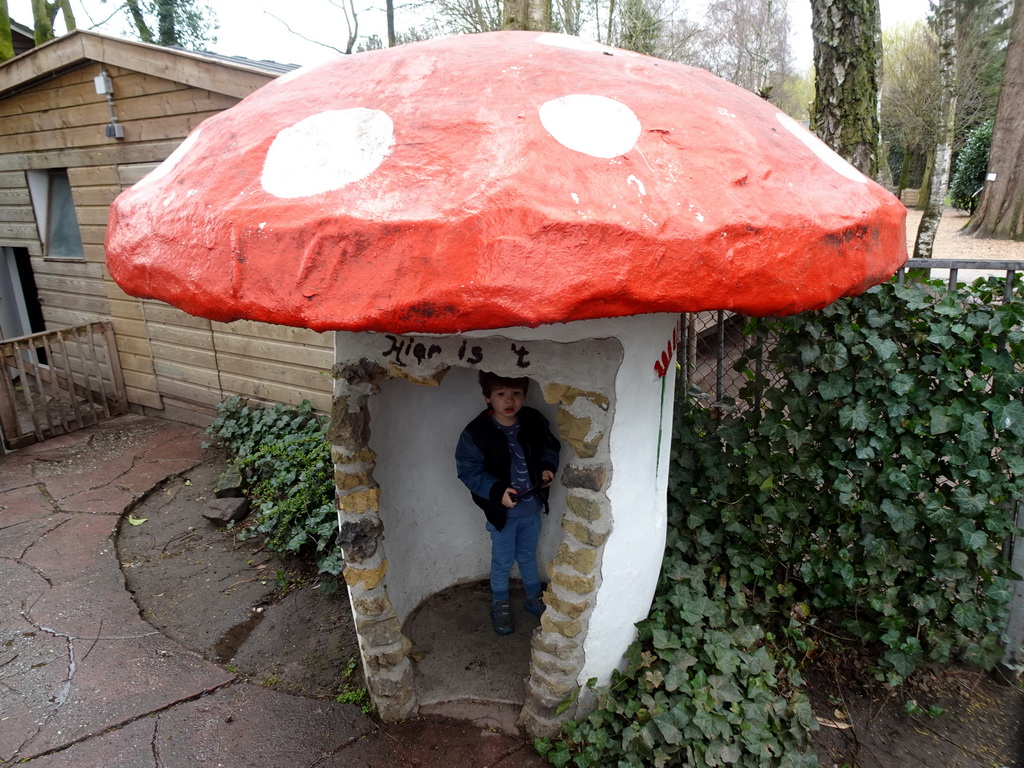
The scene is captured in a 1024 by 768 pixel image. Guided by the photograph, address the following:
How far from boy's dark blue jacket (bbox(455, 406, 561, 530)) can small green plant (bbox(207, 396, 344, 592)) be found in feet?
4.11

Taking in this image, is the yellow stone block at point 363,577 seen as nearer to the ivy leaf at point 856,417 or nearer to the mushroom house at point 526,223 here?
the mushroom house at point 526,223

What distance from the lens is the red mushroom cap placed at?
1.36 metres

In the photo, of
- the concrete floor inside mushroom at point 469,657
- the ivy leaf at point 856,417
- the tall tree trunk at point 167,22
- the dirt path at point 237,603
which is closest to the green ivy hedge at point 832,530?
the ivy leaf at point 856,417

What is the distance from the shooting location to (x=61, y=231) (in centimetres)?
708

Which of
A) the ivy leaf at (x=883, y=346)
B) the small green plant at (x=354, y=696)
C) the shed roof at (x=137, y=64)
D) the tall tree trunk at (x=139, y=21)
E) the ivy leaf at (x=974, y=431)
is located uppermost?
the tall tree trunk at (x=139, y=21)

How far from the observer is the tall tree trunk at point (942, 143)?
8633mm

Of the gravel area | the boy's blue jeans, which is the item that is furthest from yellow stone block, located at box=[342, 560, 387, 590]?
the gravel area

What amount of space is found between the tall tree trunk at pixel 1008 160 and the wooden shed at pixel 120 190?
1320 cm

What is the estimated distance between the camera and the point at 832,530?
2.91 meters

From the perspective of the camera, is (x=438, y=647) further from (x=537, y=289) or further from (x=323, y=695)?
(x=537, y=289)

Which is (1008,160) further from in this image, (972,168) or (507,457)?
(507,457)

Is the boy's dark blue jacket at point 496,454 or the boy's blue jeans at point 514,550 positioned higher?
the boy's dark blue jacket at point 496,454

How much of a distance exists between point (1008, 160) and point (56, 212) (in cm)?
1591

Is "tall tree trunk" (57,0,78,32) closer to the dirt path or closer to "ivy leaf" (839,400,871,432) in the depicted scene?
the dirt path
